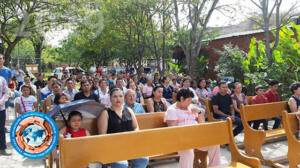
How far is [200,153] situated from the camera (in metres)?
4.57

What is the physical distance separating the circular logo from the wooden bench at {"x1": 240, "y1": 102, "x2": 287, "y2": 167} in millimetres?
3924

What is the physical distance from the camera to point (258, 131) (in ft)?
16.2

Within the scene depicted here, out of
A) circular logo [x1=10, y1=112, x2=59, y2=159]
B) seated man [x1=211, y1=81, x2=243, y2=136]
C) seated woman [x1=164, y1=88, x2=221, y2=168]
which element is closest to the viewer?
circular logo [x1=10, y1=112, x2=59, y2=159]

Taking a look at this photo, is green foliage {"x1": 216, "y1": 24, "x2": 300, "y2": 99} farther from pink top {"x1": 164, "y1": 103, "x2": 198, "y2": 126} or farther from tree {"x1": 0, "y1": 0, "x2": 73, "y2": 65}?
tree {"x1": 0, "y1": 0, "x2": 73, "y2": 65}

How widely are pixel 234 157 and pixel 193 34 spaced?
24.9ft

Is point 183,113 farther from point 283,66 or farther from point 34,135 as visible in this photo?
point 283,66

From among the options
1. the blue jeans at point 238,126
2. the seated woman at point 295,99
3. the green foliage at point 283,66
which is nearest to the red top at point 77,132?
the blue jeans at point 238,126

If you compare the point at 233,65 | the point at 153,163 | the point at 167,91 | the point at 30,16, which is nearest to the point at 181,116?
the point at 153,163

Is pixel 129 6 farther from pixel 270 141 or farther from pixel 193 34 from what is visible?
pixel 270 141

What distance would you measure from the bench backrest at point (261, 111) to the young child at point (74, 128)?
3168 millimetres

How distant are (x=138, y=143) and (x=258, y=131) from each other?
271cm

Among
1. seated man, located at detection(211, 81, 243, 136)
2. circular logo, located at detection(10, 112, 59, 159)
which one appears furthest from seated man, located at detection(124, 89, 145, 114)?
circular logo, located at detection(10, 112, 59, 159)

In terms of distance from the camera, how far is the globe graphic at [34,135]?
6.88ft

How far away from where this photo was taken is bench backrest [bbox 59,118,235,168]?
9.50 feet
